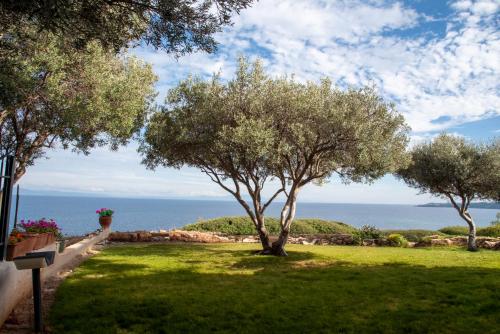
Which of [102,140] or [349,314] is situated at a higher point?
[102,140]

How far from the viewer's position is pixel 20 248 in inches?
434

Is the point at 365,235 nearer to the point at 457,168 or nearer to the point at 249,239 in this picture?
the point at 457,168

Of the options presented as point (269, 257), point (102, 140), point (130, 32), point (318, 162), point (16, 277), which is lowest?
point (269, 257)

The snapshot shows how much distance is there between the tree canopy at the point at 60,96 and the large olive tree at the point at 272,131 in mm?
2071

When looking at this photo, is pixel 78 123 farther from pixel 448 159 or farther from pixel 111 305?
pixel 448 159

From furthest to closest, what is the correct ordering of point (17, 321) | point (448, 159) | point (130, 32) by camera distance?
1. point (448, 159)
2. point (130, 32)
3. point (17, 321)

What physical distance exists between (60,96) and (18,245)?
704cm

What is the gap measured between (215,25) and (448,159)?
70.5 feet

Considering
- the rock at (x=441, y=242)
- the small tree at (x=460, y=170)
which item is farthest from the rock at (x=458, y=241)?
the small tree at (x=460, y=170)

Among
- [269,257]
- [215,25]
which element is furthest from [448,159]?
[215,25]

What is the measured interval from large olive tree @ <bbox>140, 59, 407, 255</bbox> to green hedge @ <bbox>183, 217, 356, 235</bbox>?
490 inches

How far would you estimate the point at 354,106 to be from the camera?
16641 mm

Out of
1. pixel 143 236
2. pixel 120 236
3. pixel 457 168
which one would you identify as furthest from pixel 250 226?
pixel 457 168

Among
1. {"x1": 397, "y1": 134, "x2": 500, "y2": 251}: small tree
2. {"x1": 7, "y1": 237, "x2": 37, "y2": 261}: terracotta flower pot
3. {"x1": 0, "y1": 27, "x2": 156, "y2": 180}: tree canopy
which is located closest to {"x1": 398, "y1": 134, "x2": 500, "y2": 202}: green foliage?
{"x1": 397, "y1": 134, "x2": 500, "y2": 251}: small tree
